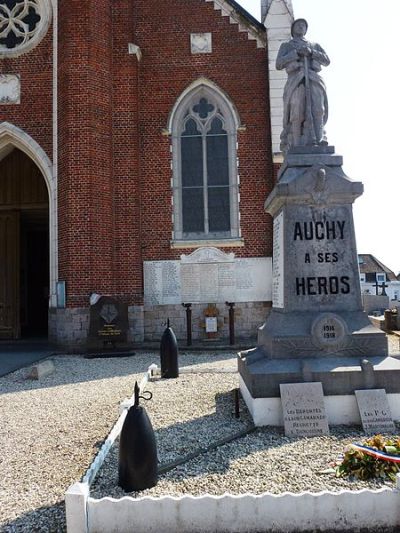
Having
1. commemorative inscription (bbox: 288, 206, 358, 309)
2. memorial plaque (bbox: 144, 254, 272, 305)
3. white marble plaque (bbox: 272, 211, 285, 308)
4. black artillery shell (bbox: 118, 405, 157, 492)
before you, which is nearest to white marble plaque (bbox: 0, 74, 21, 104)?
memorial plaque (bbox: 144, 254, 272, 305)

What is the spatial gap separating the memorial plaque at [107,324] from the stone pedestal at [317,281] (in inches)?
226

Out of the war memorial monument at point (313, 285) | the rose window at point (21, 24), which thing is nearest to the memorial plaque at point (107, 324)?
the war memorial monument at point (313, 285)

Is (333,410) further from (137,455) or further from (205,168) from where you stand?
(205,168)

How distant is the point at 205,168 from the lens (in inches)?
507

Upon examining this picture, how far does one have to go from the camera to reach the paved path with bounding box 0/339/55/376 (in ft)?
29.8

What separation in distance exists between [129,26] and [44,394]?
10.1m

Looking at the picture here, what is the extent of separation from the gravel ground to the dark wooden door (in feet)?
22.2

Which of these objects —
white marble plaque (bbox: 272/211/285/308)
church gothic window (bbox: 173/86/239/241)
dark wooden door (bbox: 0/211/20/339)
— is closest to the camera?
white marble plaque (bbox: 272/211/285/308)

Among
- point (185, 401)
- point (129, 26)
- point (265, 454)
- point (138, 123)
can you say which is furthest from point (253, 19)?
point (265, 454)

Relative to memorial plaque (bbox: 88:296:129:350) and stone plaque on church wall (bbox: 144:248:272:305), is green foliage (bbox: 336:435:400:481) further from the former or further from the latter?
stone plaque on church wall (bbox: 144:248:272:305)

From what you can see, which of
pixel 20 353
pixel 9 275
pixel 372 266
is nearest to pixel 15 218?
pixel 9 275

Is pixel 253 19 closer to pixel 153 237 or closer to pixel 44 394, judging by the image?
pixel 153 237

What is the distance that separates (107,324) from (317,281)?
258 inches

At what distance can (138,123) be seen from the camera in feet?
41.5
